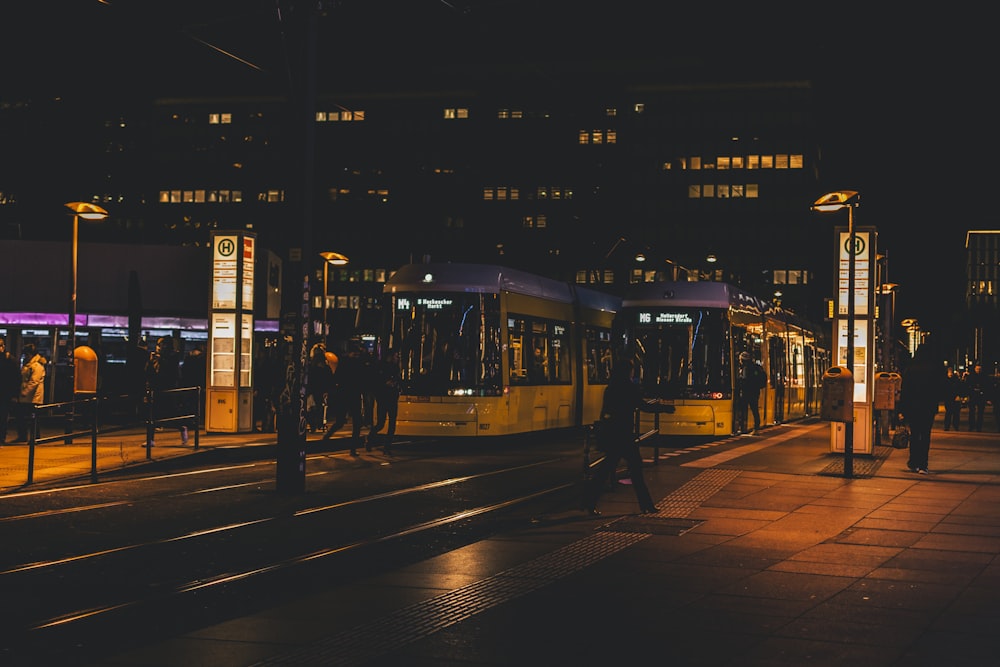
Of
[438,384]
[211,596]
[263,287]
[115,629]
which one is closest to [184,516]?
[211,596]

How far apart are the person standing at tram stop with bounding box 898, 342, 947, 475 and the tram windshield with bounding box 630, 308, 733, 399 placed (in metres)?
6.23

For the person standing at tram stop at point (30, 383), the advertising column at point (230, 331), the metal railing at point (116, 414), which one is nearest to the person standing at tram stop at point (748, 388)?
the advertising column at point (230, 331)

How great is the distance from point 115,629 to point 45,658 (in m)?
0.86

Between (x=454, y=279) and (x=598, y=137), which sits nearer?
(x=454, y=279)

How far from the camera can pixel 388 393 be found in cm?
2058

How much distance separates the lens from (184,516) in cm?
1245

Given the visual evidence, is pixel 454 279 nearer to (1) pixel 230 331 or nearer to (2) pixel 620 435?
(1) pixel 230 331

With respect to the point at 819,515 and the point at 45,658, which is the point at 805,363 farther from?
the point at 45,658

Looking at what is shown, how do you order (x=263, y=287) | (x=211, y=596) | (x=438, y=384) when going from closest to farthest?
(x=211, y=596)
(x=438, y=384)
(x=263, y=287)

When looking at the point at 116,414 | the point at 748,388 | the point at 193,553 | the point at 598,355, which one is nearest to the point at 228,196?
the point at 116,414

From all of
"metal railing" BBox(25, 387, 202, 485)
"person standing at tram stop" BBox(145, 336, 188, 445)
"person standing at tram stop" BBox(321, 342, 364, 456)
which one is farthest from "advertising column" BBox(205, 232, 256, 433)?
"person standing at tram stop" BBox(321, 342, 364, 456)

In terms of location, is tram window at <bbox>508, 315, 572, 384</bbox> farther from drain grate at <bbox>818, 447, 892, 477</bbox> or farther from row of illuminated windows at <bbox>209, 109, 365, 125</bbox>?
row of illuminated windows at <bbox>209, 109, 365, 125</bbox>

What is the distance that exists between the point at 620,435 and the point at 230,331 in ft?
41.7

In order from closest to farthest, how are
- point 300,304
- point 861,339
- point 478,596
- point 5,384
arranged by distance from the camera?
point 478,596 → point 300,304 → point 861,339 → point 5,384
